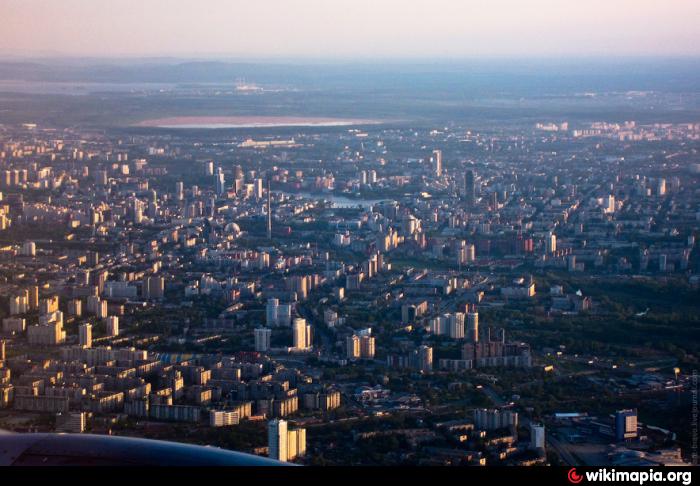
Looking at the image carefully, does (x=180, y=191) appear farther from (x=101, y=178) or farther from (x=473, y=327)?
(x=473, y=327)

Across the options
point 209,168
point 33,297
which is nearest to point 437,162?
point 209,168

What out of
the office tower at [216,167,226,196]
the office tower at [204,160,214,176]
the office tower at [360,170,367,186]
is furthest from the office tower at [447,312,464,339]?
the office tower at [204,160,214,176]

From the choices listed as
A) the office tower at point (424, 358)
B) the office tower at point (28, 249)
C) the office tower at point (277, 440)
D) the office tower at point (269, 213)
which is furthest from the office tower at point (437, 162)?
the office tower at point (277, 440)

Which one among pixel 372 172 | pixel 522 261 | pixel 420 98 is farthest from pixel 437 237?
pixel 420 98

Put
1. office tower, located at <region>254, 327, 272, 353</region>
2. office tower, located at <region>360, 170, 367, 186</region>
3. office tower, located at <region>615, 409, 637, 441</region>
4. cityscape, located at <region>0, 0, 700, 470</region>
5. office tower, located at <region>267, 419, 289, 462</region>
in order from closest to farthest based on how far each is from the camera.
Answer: office tower, located at <region>267, 419, 289, 462</region>, office tower, located at <region>615, 409, 637, 441</region>, cityscape, located at <region>0, 0, 700, 470</region>, office tower, located at <region>254, 327, 272, 353</region>, office tower, located at <region>360, 170, 367, 186</region>

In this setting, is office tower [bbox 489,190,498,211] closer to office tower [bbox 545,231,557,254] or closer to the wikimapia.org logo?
office tower [bbox 545,231,557,254]

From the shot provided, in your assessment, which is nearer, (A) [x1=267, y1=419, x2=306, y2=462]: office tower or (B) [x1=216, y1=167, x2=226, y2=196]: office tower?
(A) [x1=267, y1=419, x2=306, y2=462]: office tower

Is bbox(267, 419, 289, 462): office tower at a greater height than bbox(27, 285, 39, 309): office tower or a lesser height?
greater

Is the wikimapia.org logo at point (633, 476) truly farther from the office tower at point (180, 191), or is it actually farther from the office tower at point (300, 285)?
the office tower at point (180, 191)
